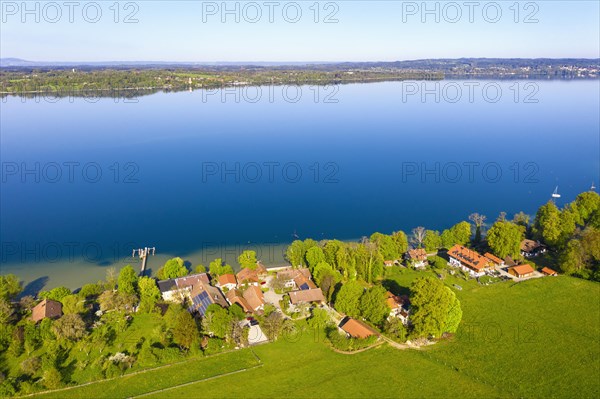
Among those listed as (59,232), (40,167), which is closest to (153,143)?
(40,167)

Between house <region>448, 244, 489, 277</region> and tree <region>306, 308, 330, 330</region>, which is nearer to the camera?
tree <region>306, 308, 330, 330</region>

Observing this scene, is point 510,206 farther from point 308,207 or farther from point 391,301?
point 391,301

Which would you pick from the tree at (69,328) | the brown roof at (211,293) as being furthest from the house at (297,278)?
the tree at (69,328)

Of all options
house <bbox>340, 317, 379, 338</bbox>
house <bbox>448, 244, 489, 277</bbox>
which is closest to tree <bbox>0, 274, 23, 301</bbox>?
house <bbox>340, 317, 379, 338</bbox>

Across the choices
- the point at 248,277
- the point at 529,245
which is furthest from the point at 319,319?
the point at 529,245

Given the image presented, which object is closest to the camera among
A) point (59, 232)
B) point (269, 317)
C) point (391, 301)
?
point (269, 317)

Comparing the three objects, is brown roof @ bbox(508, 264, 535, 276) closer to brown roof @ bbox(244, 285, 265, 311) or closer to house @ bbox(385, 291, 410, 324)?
house @ bbox(385, 291, 410, 324)

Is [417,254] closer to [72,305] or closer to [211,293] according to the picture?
[211,293]
